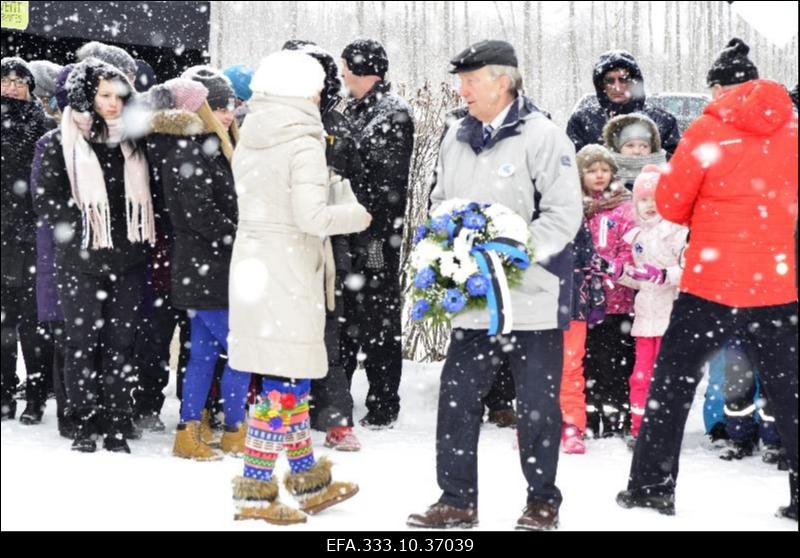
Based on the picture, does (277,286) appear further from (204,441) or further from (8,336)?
(8,336)

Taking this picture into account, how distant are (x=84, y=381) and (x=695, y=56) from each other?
23.4m

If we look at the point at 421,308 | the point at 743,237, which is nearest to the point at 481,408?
the point at 421,308

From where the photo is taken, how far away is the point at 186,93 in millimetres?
5180

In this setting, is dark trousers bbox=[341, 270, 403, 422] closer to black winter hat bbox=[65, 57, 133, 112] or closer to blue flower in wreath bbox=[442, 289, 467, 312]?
black winter hat bbox=[65, 57, 133, 112]

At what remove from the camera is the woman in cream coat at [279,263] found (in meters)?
4.09

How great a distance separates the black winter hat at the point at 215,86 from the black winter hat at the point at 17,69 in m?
0.96

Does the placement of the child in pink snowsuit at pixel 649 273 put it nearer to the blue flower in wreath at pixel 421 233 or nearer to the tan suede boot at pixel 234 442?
the blue flower in wreath at pixel 421 233

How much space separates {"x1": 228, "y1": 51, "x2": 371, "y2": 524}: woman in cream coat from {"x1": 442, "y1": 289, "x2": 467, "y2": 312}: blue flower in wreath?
0.53m

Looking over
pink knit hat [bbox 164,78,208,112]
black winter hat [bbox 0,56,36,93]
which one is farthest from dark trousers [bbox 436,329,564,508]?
black winter hat [bbox 0,56,36,93]

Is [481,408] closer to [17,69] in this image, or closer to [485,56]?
[485,56]

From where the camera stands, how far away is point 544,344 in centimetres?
410

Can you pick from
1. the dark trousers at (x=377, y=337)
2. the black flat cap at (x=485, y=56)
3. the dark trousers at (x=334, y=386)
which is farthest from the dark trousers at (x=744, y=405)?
the black flat cap at (x=485, y=56)

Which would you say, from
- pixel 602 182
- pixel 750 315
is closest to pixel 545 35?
pixel 602 182
